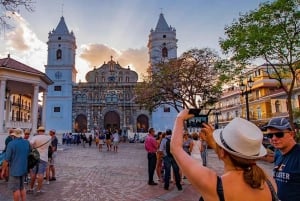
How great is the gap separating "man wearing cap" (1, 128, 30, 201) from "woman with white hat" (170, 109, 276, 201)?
4887 millimetres

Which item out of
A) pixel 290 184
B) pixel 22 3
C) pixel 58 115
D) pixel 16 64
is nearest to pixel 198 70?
pixel 16 64

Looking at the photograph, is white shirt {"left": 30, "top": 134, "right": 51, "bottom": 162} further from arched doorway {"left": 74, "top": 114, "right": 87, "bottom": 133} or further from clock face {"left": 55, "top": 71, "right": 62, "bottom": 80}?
clock face {"left": 55, "top": 71, "right": 62, "bottom": 80}

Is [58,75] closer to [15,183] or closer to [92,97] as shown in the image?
[92,97]

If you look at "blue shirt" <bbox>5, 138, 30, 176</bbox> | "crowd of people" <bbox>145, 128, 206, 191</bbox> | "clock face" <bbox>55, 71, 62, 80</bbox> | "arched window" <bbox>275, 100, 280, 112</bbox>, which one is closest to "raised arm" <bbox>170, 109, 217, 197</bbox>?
"blue shirt" <bbox>5, 138, 30, 176</bbox>

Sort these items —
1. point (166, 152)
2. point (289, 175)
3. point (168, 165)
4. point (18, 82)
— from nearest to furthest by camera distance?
point (289, 175)
point (168, 165)
point (166, 152)
point (18, 82)

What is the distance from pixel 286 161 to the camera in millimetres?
2994

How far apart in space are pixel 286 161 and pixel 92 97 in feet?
186

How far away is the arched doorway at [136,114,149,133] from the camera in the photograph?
56594 mm

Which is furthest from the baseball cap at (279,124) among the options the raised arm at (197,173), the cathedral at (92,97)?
the cathedral at (92,97)

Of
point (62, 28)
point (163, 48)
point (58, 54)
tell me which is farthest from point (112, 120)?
point (62, 28)

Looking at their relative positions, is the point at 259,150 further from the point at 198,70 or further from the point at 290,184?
the point at 198,70

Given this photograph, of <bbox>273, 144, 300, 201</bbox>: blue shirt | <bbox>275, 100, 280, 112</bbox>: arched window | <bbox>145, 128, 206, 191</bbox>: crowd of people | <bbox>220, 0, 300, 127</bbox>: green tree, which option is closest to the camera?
<bbox>273, 144, 300, 201</bbox>: blue shirt

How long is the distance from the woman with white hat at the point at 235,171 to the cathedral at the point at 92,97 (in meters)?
53.1

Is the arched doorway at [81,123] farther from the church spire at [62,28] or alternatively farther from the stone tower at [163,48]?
the church spire at [62,28]
